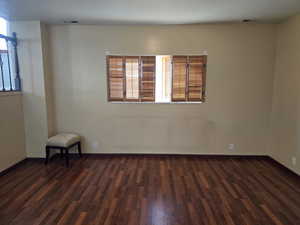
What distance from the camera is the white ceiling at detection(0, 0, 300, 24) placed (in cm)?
249

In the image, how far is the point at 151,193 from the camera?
2625 mm

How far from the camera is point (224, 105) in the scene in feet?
12.2

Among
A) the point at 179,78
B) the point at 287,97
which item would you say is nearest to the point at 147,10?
the point at 179,78

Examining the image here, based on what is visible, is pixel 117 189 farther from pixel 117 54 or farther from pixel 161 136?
pixel 117 54

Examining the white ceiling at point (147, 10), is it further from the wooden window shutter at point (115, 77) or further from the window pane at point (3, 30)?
the wooden window shutter at point (115, 77)

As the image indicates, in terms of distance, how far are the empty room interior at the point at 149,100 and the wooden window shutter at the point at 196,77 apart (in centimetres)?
2

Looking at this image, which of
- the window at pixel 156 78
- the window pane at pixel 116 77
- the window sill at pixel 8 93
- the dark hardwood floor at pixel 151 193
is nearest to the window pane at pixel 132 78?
the window at pixel 156 78

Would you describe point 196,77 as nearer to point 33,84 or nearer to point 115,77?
point 115,77

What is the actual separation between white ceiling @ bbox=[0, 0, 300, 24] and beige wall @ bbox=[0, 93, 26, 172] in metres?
1.40

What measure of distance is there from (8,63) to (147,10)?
8.55 ft

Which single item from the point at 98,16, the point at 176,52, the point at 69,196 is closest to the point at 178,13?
the point at 176,52

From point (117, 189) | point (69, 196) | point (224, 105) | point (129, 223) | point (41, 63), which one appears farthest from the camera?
point (224, 105)

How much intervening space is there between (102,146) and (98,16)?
2400 millimetres

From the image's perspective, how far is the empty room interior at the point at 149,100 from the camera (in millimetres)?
2893
